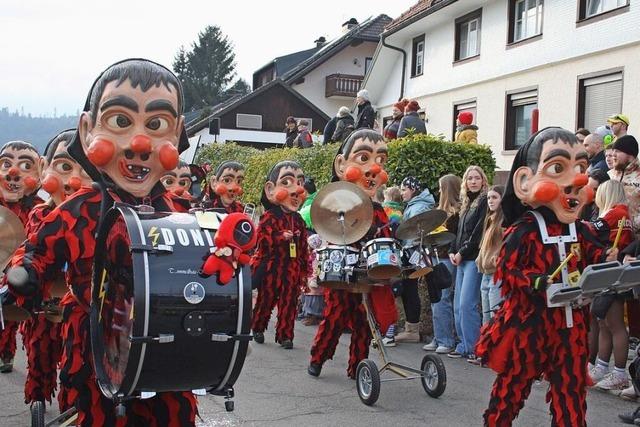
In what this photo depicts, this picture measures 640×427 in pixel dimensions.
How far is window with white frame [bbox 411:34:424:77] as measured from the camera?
898 inches

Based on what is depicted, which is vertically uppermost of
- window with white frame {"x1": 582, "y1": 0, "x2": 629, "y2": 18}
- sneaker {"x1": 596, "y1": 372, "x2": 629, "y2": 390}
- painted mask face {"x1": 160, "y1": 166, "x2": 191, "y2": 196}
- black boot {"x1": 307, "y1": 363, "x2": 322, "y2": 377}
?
window with white frame {"x1": 582, "y1": 0, "x2": 629, "y2": 18}

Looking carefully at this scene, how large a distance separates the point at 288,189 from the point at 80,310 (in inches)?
191

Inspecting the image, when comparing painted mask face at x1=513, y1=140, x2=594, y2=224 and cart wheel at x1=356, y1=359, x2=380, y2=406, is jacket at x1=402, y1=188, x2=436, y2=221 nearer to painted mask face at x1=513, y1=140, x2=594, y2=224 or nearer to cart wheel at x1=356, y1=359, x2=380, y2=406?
cart wheel at x1=356, y1=359, x2=380, y2=406

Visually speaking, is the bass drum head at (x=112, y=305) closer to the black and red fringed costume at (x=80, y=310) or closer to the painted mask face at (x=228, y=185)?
the black and red fringed costume at (x=80, y=310)

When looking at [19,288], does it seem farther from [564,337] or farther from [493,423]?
[564,337]

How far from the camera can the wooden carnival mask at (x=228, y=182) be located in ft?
32.6

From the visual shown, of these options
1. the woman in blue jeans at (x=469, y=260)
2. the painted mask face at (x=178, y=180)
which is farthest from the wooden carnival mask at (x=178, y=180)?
the woman in blue jeans at (x=469, y=260)

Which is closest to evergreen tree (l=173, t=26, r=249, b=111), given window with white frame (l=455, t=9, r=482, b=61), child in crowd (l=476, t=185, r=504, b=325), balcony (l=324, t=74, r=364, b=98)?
balcony (l=324, t=74, r=364, b=98)

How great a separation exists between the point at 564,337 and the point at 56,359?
11.1ft

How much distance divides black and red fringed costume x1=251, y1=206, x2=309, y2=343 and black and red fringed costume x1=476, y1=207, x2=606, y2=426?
12.7ft

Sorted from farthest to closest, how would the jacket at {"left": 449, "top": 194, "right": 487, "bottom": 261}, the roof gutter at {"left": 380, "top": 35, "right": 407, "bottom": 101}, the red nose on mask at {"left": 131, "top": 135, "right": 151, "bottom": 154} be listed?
the roof gutter at {"left": 380, "top": 35, "right": 407, "bottom": 101} < the jacket at {"left": 449, "top": 194, "right": 487, "bottom": 261} < the red nose on mask at {"left": 131, "top": 135, "right": 151, "bottom": 154}

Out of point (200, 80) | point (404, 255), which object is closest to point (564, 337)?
point (404, 255)

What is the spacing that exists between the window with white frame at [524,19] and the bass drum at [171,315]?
15637 millimetres

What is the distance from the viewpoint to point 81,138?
3.90 m
